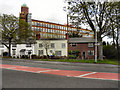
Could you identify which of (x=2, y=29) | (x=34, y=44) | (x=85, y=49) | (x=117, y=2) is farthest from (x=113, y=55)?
(x=2, y=29)

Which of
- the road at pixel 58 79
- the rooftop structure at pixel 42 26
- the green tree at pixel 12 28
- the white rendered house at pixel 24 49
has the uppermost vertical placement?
the rooftop structure at pixel 42 26

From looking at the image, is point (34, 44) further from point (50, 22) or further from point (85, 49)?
point (50, 22)

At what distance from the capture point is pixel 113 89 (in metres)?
6.70

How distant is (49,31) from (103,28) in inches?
2853

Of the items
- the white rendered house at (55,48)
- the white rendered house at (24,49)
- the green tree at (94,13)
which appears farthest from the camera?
the white rendered house at (55,48)

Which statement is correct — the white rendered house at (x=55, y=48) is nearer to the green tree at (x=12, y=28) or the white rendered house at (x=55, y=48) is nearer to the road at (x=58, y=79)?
the green tree at (x=12, y=28)

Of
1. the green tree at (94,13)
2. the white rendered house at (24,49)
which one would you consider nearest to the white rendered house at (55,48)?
the white rendered house at (24,49)

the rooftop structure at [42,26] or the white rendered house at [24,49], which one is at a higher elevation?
the rooftop structure at [42,26]

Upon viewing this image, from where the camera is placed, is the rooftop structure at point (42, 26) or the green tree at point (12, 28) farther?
the rooftop structure at point (42, 26)

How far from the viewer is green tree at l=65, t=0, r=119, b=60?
2432 cm

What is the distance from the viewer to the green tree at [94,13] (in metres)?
24.3

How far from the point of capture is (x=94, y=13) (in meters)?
25.1

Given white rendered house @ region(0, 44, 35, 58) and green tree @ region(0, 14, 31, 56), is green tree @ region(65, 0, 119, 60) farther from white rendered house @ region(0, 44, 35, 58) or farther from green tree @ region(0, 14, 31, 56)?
white rendered house @ region(0, 44, 35, 58)

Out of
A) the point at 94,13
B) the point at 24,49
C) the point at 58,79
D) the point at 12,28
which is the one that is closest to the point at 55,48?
the point at 24,49
